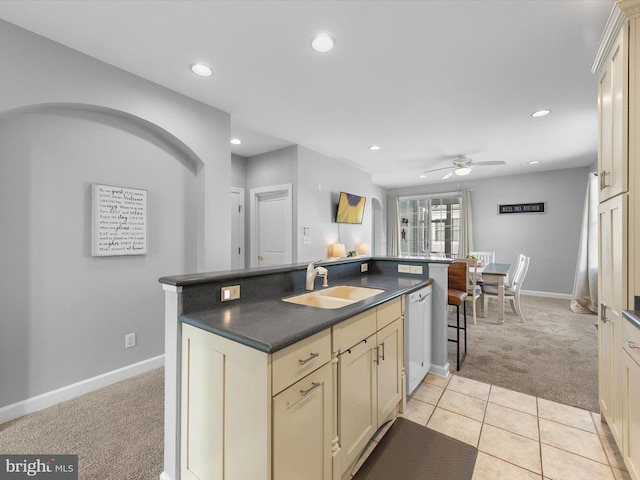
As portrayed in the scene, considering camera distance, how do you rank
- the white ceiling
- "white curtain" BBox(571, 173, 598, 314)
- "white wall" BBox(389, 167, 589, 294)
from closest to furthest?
the white ceiling, "white curtain" BBox(571, 173, 598, 314), "white wall" BBox(389, 167, 589, 294)

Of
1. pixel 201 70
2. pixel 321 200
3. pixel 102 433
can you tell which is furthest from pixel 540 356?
pixel 201 70

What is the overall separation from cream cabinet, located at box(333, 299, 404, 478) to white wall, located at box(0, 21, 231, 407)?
1.96 m

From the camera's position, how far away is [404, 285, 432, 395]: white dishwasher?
216 centimetres

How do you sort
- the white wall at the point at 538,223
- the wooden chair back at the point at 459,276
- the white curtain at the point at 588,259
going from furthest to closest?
1. the white wall at the point at 538,223
2. the white curtain at the point at 588,259
3. the wooden chair back at the point at 459,276

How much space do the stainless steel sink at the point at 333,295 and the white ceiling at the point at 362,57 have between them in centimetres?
181

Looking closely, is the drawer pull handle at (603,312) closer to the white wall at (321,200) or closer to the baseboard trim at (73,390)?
the white wall at (321,200)

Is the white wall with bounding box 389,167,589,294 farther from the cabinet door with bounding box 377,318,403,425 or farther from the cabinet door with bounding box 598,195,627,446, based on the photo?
the cabinet door with bounding box 377,318,403,425

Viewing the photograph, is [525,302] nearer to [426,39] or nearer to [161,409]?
[426,39]

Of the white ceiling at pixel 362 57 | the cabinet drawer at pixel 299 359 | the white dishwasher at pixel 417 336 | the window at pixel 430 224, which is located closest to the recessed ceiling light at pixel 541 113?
the white ceiling at pixel 362 57

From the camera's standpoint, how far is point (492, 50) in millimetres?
2102

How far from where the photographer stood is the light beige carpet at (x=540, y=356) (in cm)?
242

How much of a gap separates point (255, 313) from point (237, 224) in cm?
365

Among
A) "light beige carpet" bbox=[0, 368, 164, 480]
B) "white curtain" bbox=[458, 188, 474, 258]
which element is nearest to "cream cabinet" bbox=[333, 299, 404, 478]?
"light beige carpet" bbox=[0, 368, 164, 480]

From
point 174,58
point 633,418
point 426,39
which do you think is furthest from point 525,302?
point 174,58
